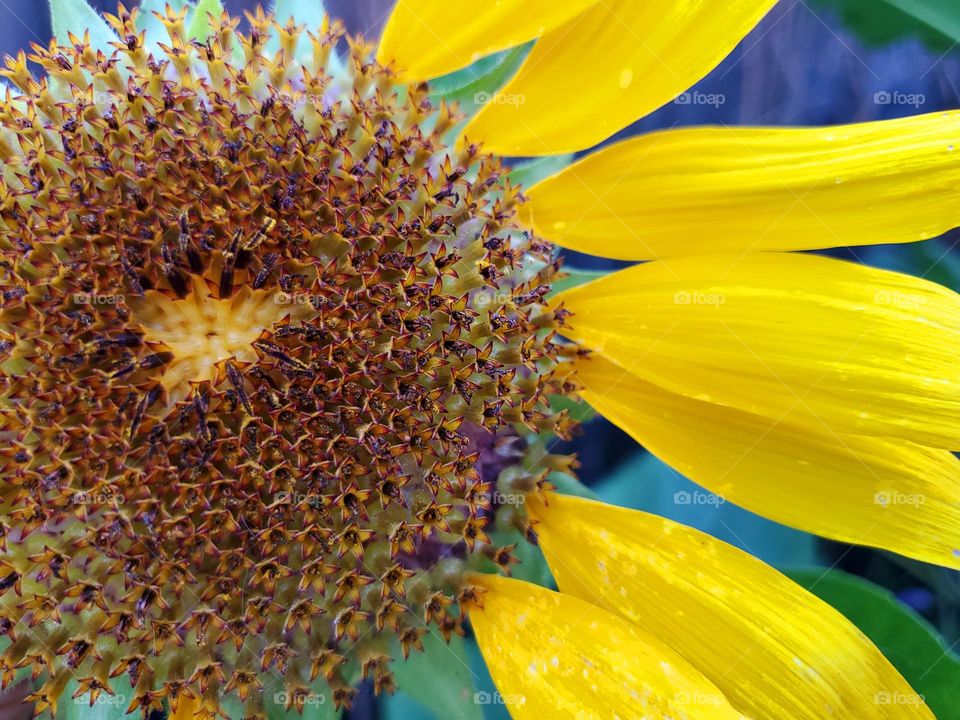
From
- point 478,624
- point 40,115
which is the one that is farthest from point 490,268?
point 40,115

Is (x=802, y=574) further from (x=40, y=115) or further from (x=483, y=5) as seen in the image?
(x=40, y=115)

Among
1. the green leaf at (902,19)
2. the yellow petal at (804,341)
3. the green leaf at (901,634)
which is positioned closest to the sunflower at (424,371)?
the yellow petal at (804,341)

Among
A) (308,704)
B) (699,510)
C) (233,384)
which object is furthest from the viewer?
(699,510)

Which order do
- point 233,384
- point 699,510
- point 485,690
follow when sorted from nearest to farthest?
point 233,384, point 485,690, point 699,510

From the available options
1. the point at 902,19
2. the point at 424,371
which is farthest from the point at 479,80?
the point at 902,19

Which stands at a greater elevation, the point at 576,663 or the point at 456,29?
the point at 456,29

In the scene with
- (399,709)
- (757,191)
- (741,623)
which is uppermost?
(757,191)

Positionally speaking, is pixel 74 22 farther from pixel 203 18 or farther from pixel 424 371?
pixel 424 371
